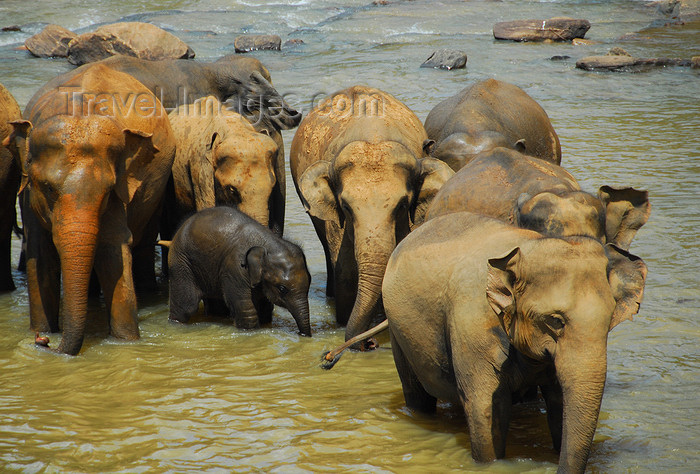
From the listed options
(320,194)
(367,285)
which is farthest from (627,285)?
(320,194)

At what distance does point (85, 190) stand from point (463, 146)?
10.1ft

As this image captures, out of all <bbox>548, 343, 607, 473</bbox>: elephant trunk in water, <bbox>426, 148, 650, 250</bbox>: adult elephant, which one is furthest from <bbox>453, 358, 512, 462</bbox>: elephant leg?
<bbox>426, 148, 650, 250</bbox>: adult elephant

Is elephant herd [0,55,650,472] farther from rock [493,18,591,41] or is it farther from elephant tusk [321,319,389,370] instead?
rock [493,18,591,41]

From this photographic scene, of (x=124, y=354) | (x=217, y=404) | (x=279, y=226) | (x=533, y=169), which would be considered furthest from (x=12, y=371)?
(x=533, y=169)

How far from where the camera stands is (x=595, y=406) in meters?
3.67

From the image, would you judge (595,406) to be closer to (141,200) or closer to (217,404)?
(217,404)

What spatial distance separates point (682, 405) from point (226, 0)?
2849 centimetres

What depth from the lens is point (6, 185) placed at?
7.79 metres

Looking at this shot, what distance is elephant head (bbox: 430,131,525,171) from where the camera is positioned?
7.50 metres

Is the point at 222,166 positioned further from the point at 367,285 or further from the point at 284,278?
the point at 367,285

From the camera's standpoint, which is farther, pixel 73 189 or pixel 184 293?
pixel 184 293

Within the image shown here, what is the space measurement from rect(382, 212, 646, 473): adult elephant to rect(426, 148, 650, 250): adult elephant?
515 millimetres

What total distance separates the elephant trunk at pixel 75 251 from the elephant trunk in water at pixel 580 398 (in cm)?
361

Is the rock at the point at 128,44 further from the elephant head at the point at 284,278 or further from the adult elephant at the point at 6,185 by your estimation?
the elephant head at the point at 284,278
